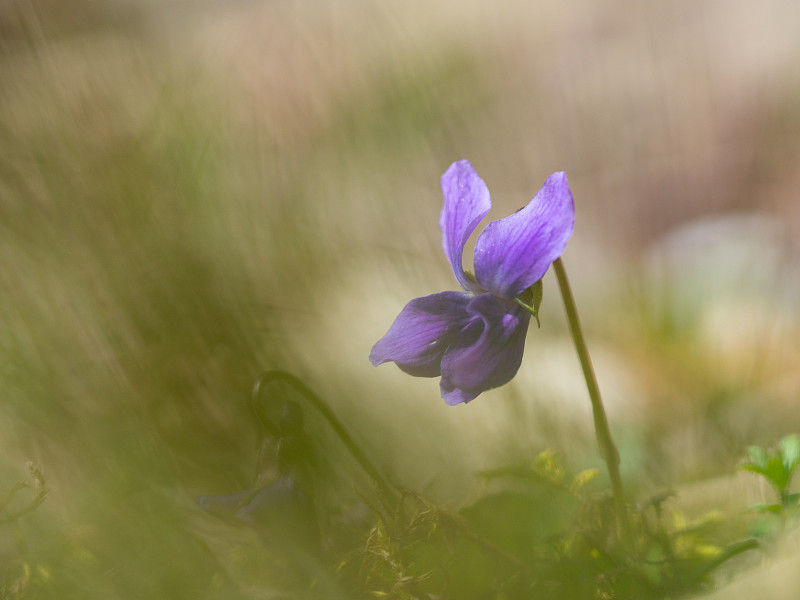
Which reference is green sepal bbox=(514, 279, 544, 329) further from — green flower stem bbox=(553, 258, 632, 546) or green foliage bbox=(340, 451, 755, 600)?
green foliage bbox=(340, 451, 755, 600)

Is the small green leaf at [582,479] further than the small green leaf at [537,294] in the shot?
Yes

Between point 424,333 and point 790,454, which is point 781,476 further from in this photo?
point 424,333

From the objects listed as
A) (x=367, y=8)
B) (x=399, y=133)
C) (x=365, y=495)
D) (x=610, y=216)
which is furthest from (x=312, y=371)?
(x=610, y=216)

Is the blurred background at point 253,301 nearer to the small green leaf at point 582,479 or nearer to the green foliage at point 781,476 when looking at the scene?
the small green leaf at point 582,479

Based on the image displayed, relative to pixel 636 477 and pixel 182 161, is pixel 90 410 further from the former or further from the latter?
pixel 636 477

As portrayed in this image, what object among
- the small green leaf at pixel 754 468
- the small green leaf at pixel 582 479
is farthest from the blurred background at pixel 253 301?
the small green leaf at pixel 754 468

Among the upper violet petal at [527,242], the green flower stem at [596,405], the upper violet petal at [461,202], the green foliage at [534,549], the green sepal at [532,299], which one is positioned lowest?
the green foliage at [534,549]
